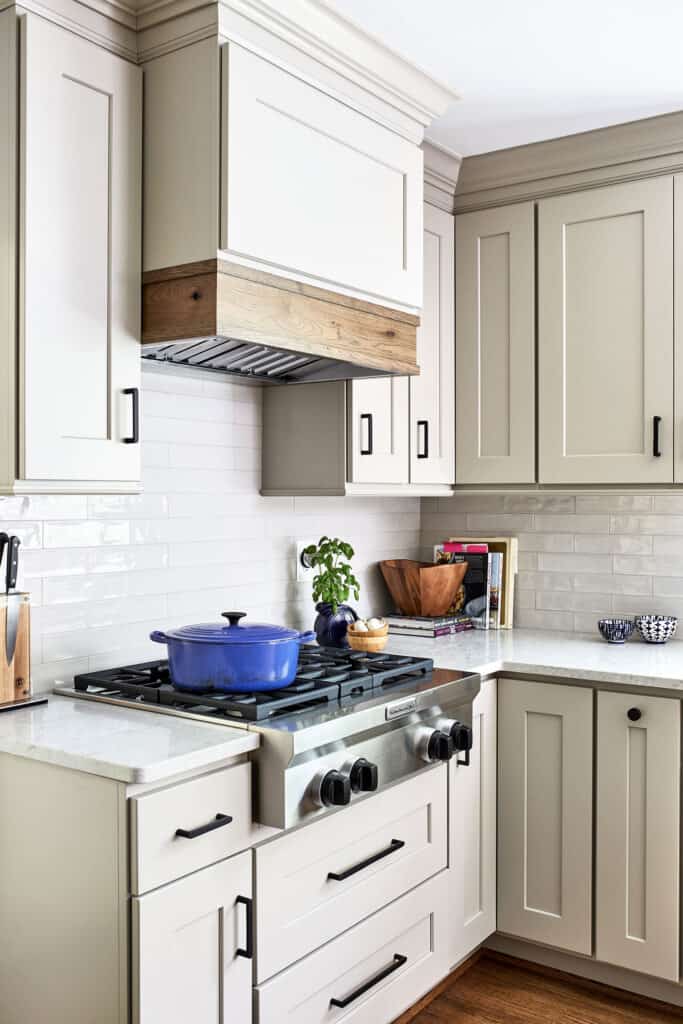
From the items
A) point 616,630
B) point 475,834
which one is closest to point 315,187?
point 616,630

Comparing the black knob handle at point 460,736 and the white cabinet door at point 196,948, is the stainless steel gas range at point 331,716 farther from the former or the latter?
the white cabinet door at point 196,948

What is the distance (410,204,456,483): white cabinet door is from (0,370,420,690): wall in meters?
0.38

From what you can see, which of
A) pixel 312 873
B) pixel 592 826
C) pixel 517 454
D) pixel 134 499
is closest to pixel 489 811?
pixel 592 826

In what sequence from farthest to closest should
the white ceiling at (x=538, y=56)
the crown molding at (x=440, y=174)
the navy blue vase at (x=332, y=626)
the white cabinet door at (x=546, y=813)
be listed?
the crown molding at (x=440, y=174), the navy blue vase at (x=332, y=626), the white cabinet door at (x=546, y=813), the white ceiling at (x=538, y=56)

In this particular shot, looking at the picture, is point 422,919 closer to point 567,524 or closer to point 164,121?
point 567,524

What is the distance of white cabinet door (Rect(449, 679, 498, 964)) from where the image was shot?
259 cm

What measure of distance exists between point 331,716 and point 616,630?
1401mm

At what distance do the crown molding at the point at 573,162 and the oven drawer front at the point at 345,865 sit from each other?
1.87m

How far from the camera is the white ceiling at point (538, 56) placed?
220 centimetres

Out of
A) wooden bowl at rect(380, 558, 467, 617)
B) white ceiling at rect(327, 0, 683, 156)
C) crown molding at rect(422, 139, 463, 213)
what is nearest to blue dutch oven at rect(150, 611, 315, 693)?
wooden bowl at rect(380, 558, 467, 617)

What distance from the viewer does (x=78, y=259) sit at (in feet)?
6.43

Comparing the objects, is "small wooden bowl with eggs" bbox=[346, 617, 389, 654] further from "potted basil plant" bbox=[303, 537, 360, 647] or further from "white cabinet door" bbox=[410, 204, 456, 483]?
"white cabinet door" bbox=[410, 204, 456, 483]

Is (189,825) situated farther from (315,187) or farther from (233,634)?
(315,187)

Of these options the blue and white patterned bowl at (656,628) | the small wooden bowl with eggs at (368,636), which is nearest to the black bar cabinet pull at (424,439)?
the small wooden bowl with eggs at (368,636)
